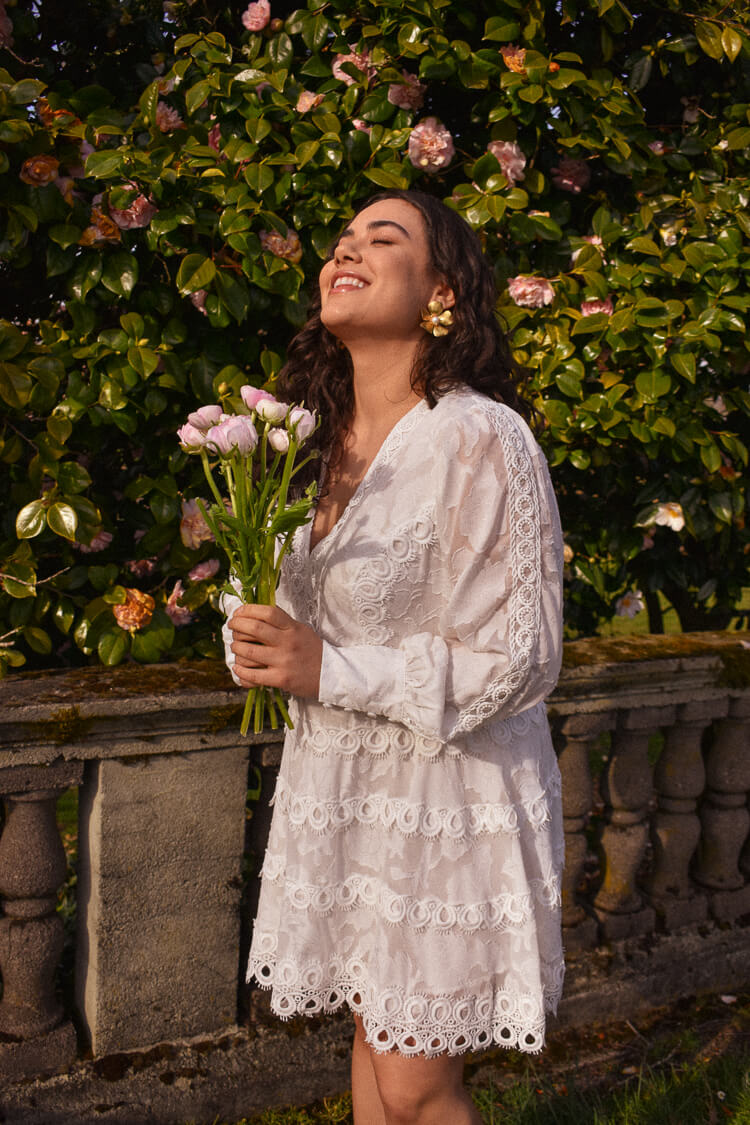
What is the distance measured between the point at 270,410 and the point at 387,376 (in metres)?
0.40

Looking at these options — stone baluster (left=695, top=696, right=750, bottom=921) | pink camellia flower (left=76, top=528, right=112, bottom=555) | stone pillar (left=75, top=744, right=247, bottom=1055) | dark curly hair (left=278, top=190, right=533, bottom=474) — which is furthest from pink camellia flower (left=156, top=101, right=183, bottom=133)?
stone baluster (left=695, top=696, right=750, bottom=921)

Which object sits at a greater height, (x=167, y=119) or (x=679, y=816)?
(x=167, y=119)

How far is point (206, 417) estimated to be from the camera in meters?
1.76

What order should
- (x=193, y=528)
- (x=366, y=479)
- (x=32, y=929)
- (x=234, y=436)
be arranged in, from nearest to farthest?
(x=234, y=436)
(x=366, y=479)
(x=32, y=929)
(x=193, y=528)

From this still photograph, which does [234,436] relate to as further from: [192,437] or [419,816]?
[419,816]

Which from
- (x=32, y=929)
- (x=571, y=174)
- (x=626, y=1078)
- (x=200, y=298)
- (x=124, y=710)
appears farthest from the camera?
(x=571, y=174)

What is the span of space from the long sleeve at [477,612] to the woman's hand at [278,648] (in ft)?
0.10

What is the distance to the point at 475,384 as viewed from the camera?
2021mm

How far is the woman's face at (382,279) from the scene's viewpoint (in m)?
1.93

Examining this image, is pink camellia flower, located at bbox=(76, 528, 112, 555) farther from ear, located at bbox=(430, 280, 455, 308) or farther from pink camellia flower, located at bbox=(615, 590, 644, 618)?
pink camellia flower, located at bbox=(615, 590, 644, 618)

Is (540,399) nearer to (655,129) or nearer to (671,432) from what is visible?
(671,432)

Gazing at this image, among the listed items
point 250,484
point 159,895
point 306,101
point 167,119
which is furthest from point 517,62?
point 159,895

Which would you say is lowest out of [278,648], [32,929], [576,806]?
[32,929]

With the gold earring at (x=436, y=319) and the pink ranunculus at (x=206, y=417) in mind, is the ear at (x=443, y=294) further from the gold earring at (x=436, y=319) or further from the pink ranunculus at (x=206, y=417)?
the pink ranunculus at (x=206, y=417)
